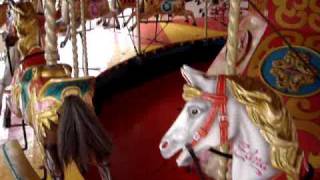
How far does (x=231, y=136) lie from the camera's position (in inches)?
50.1

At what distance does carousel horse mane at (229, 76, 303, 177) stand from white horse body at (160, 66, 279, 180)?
4cm

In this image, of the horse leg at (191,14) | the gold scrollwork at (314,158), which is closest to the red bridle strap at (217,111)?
the gold scrollwork at (314,158)

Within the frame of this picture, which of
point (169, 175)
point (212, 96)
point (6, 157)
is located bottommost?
point (169, 175)

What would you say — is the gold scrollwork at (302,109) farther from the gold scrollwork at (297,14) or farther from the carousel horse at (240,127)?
the carousel horse at (240,127)

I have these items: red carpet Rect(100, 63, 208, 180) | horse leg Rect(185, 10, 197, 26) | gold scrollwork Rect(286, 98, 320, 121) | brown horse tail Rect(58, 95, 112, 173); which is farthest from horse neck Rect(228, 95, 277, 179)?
horse leg Rect(185, 10, 197, 26)

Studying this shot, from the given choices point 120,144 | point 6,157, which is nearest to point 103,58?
point 120,144

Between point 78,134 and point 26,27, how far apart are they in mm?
1089

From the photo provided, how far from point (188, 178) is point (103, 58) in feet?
9.48

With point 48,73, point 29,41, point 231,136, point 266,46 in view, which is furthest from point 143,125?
point 231,136

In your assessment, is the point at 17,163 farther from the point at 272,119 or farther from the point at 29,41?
the point at 272,119

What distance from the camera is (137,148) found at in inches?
122

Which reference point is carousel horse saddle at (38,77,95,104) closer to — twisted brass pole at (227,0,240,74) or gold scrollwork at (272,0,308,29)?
twisted brass pole at (227,0,240,74)

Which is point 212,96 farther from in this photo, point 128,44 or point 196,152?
point 128,44

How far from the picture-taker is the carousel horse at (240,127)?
1156 millimetres
